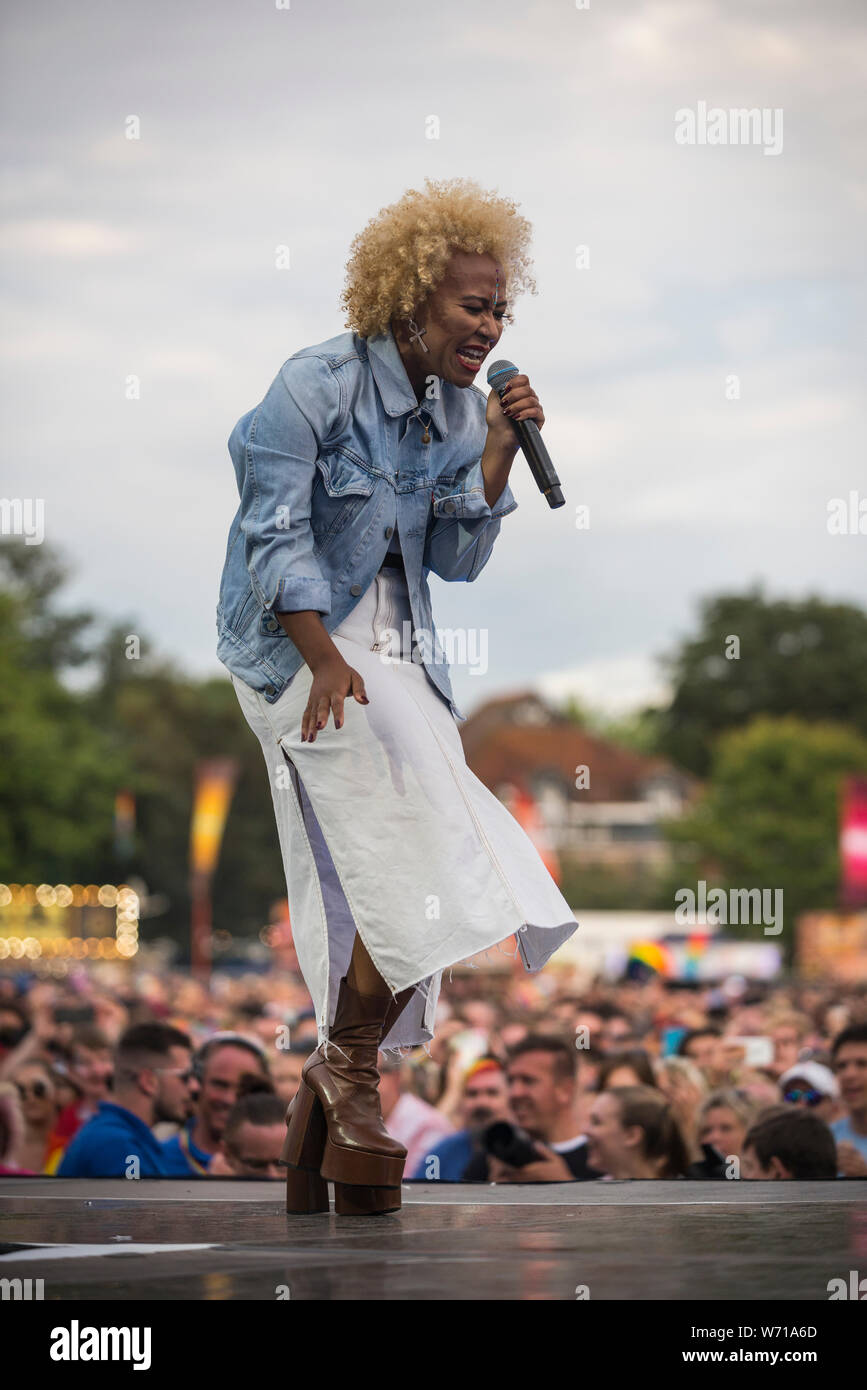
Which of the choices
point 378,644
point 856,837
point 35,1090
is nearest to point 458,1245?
point 378,644

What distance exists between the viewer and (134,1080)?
6.95 meters

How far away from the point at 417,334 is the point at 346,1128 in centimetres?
175

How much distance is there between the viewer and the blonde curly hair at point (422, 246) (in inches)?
158

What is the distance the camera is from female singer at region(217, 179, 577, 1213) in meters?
3.80

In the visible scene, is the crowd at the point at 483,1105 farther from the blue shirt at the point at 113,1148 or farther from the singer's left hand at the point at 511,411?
the singer's left hand at the point at 511,411

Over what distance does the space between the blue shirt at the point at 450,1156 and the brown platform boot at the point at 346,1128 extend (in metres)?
3.35

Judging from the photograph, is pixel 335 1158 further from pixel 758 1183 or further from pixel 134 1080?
pixel 134 1080

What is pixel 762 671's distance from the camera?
7962cm

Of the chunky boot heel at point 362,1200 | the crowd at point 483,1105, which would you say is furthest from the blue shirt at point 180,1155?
the chunky boot heel at point 362,1200

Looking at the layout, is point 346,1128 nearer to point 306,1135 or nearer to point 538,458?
point 306,1135

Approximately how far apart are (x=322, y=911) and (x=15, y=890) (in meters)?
48.6

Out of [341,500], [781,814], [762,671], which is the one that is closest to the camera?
[341,500]
